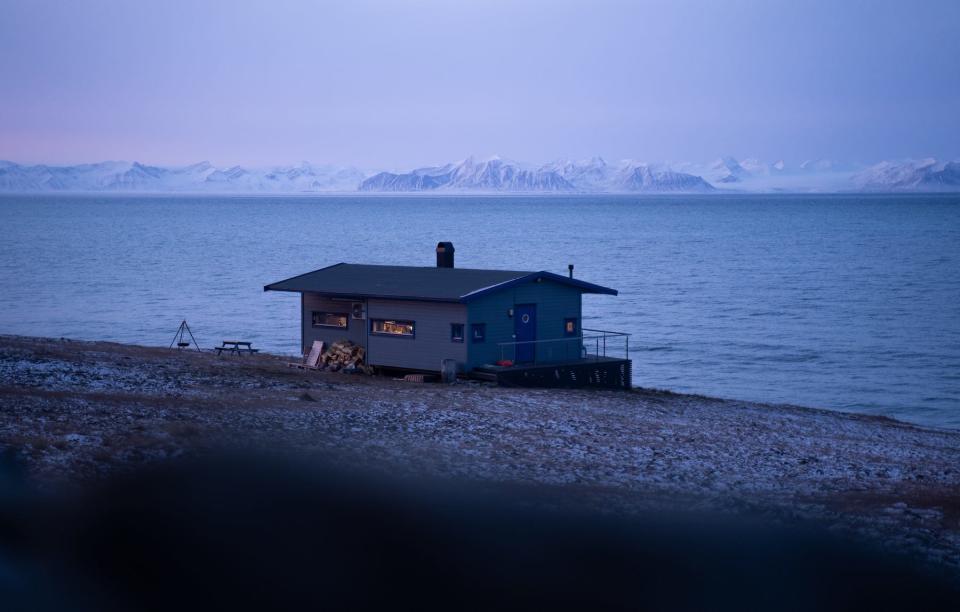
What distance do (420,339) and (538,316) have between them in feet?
13.0

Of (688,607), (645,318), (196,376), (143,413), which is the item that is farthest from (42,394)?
(645,318)

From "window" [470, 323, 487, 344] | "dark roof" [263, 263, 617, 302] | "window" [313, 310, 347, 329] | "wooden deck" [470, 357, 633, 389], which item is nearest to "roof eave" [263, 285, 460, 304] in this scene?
"dark roof" [263, 263, 617, 302]

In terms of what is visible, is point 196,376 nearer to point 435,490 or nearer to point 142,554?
point 435,490

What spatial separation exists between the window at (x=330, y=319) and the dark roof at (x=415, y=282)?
0.90m

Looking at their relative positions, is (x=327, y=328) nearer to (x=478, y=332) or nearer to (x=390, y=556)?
(x=478, y=332)

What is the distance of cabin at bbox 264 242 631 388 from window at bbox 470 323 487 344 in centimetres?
3

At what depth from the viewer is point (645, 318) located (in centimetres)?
6925

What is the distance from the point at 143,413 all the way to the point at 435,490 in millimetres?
7343

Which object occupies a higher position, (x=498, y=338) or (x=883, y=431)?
(x=498, y=338)

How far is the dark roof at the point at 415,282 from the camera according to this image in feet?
108

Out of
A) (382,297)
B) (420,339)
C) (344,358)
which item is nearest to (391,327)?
(382,297)

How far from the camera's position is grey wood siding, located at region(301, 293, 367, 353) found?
117 feet

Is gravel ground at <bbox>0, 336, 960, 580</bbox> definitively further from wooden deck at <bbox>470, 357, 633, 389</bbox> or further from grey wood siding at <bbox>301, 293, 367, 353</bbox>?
grey wood siding at <bbox>301, 293, 367, 353</bbox>

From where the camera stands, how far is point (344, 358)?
115ft
